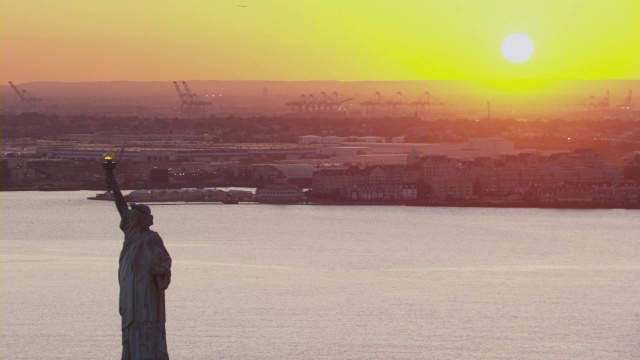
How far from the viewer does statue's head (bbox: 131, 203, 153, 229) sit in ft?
9.91

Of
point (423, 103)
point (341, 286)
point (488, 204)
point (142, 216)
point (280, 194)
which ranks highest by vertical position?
point (423, 103)

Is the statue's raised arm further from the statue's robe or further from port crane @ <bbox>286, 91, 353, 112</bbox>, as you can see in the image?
port crane @ <bbox>286, 91, 353, 112</bbox>

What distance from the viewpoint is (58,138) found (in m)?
45.5

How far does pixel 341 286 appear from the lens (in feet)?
45.6

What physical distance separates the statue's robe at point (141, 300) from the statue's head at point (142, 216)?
0.02 metres

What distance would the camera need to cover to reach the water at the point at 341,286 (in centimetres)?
1037

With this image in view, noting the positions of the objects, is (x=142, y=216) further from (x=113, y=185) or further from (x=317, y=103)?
(x=317, y=103)

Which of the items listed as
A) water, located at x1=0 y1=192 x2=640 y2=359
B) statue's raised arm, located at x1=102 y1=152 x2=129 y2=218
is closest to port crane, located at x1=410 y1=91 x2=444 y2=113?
water, located at x1=0 y1=192 x2=640 y2=359

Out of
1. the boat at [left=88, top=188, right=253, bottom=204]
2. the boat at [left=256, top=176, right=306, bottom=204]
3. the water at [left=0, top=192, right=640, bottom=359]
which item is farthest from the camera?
the boat at [left=256, top=176, right=306, bottom=204]

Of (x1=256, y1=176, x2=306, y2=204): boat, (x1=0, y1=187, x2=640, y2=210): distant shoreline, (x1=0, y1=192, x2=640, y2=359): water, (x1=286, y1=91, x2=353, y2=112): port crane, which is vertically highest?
(x1=286, y1=91, x2=353, y2=112): port crane

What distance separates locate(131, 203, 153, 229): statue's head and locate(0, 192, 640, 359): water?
21.4 feet

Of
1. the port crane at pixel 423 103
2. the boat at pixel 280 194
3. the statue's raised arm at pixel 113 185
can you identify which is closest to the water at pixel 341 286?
the boat at pixel 280 194

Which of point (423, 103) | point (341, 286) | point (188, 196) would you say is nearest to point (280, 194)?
point (188, 196)

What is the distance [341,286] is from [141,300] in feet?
35.9
